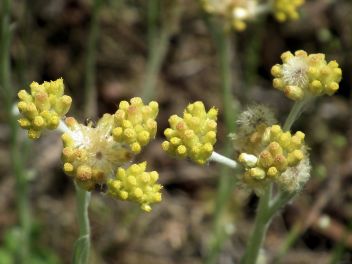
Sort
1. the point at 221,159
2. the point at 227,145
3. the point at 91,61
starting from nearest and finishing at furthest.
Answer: the point at 221,159, the point at 227,145, the point at 91,61

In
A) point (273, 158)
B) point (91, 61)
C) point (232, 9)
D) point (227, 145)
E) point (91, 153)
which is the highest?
point (232, 9)

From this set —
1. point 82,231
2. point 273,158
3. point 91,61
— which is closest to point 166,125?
point 91,61

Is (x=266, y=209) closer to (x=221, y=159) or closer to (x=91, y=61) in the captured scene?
(x=221, y=159)

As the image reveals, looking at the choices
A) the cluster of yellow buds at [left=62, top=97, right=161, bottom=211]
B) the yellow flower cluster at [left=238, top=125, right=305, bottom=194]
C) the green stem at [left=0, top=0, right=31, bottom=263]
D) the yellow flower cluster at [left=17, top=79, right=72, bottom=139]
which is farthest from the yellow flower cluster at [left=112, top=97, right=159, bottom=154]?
the green stem at [left=0, top=0, right=31, bottom=263]

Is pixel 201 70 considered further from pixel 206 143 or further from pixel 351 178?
pixel 206 143

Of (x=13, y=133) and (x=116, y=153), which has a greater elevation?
(x=13, y=133)

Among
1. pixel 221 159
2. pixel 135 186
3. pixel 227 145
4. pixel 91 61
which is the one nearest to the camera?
pixel 135 186
